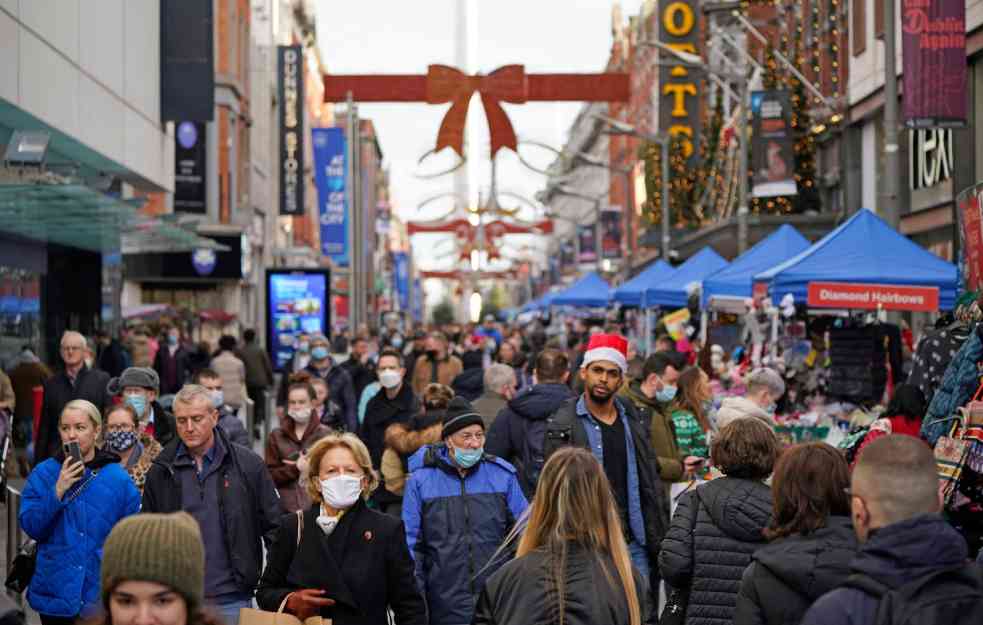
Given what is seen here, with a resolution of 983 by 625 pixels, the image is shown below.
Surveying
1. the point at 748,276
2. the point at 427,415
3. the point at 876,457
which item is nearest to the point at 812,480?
the point at 876,457

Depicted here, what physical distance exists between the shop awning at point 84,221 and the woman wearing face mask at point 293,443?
610 cm

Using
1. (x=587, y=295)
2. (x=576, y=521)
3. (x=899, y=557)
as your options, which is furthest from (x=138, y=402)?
(x=587, y=295)

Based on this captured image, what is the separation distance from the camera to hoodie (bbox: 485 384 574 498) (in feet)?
32.8

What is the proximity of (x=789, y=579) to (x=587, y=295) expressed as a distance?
37882 millimetres

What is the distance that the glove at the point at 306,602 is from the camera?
6.58 metres

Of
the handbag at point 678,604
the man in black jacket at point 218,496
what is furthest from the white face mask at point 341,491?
the handbag at point 678,604

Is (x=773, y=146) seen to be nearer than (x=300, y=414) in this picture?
No

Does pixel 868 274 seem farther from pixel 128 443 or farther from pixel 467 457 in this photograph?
pixel 128 443

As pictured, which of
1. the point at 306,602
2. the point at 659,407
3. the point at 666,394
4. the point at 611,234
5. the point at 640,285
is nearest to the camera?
the point at 306,602

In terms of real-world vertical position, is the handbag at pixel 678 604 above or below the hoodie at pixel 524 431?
below

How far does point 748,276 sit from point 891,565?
55.4 feet

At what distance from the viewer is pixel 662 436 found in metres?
11.5

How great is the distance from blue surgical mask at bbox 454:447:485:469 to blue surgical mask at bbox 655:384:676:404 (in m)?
4.13

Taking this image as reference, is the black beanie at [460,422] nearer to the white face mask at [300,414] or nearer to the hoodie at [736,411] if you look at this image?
the hoodie at [736,411]
